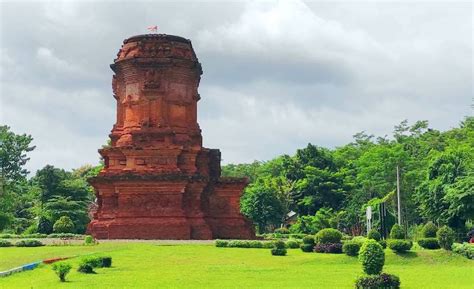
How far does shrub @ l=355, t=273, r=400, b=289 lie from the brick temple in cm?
2476

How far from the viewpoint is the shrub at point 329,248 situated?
32.2 metres

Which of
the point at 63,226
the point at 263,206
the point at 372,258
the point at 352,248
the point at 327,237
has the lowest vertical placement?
the point at 372,258

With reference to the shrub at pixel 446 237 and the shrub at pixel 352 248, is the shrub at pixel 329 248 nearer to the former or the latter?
the shrub at pixel 352 248

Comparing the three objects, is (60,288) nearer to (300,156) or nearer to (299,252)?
(299,252)

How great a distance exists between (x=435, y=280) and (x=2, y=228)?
4441 cm

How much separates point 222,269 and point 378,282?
8.08 metres

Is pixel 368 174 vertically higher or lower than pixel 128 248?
higher

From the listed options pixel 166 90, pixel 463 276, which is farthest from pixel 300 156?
pixel 463 276

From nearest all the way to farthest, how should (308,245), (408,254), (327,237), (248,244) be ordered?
(408,254) < (308,245) < (327,237) < (248,244)

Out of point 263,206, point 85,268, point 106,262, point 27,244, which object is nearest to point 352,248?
point 106,262

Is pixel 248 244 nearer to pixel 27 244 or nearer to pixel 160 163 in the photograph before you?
pixel 160 163

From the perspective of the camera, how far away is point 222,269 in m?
25.9

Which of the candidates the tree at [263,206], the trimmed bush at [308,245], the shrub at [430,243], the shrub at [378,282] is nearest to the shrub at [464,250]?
the shrub at [430,243]

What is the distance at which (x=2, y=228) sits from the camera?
58938 mm
